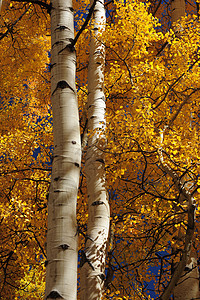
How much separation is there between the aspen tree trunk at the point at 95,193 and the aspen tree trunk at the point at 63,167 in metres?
0.97

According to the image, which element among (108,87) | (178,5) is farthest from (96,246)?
(178,5)

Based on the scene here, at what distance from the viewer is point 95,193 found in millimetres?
3717

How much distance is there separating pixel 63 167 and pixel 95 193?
114cm

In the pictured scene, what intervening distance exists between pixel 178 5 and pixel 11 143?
15.8 ft

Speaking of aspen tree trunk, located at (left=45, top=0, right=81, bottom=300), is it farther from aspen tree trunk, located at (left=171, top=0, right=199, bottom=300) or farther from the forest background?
aspen tree trunk, located at (left=171, top=0, right=199, bottom=300)

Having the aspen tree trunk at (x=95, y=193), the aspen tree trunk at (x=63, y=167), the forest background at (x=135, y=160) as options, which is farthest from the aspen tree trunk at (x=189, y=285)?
the aspen tree trunk at (x=63, y=167)

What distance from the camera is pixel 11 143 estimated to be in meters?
6.46

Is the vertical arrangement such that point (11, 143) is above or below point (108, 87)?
below

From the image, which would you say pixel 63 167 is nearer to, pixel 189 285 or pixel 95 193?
pixel 95 193

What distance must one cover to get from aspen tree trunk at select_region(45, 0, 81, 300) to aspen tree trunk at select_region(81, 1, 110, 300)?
97 centimetres

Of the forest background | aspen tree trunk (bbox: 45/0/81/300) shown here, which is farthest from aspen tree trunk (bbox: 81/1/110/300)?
aspen tree trunk (bbox: 45/0/81/300)

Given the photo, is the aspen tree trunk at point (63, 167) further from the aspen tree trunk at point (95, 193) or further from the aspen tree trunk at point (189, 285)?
the aspen tree trunk at point (189, 285)

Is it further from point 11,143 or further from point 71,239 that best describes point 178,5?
point 71,239

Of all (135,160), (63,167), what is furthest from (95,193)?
(135,160)
